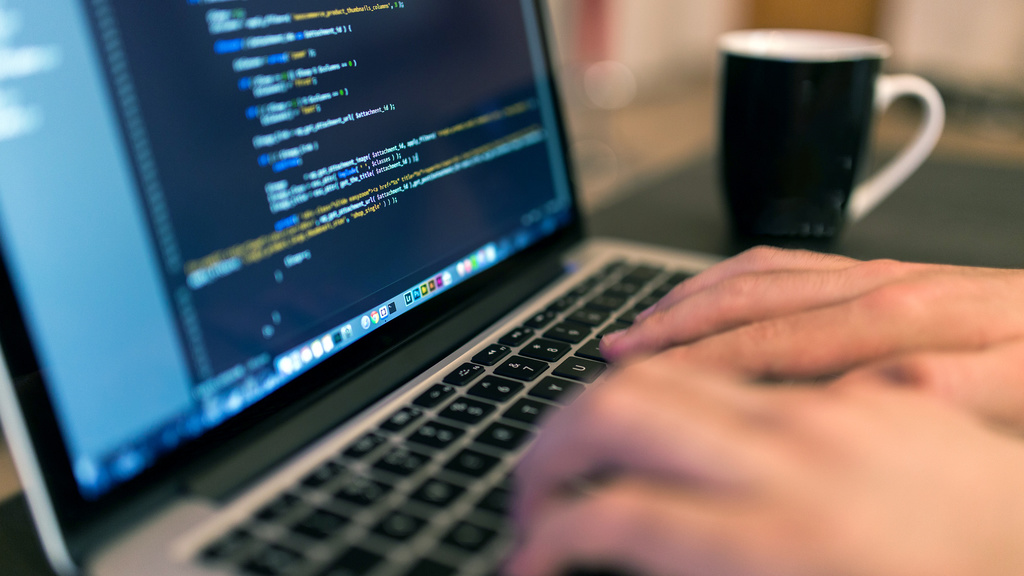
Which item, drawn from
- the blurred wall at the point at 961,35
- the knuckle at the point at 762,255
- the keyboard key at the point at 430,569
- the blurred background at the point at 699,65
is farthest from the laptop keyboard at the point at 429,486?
the blurred wall at the point at 961,35

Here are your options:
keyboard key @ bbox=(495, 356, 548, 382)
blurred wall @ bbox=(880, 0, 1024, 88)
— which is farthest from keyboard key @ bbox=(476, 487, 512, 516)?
blurred wall @ bbox=(880, 0, 1024, 88)

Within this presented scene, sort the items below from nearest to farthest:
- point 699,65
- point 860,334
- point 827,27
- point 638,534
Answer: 1. point 638,534
2. point 860,334
3. point 827,27
4. point 699,65

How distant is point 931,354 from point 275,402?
33cm

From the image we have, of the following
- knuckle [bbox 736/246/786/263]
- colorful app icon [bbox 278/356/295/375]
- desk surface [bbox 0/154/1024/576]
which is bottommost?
desk surface [bbox 0/154/1024/576]

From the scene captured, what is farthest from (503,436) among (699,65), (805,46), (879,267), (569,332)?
(699,65)

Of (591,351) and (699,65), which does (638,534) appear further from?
(699,65)

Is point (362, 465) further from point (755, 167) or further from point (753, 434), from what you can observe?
point (755, 167)

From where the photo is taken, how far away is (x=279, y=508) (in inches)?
12.1

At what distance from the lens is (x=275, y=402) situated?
37cm

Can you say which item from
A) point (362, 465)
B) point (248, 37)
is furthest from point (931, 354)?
point (248, 37)

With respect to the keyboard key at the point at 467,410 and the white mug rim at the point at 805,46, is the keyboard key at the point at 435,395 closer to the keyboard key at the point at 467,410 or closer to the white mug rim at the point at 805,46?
the keyboard key at the point at 467,410

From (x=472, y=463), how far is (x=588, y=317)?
18cm

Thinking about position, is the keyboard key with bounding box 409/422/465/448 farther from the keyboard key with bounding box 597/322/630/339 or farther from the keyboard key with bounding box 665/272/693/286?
the keyboard key with bounding box 665/272/693/286

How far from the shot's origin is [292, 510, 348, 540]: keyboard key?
0.29 meters
